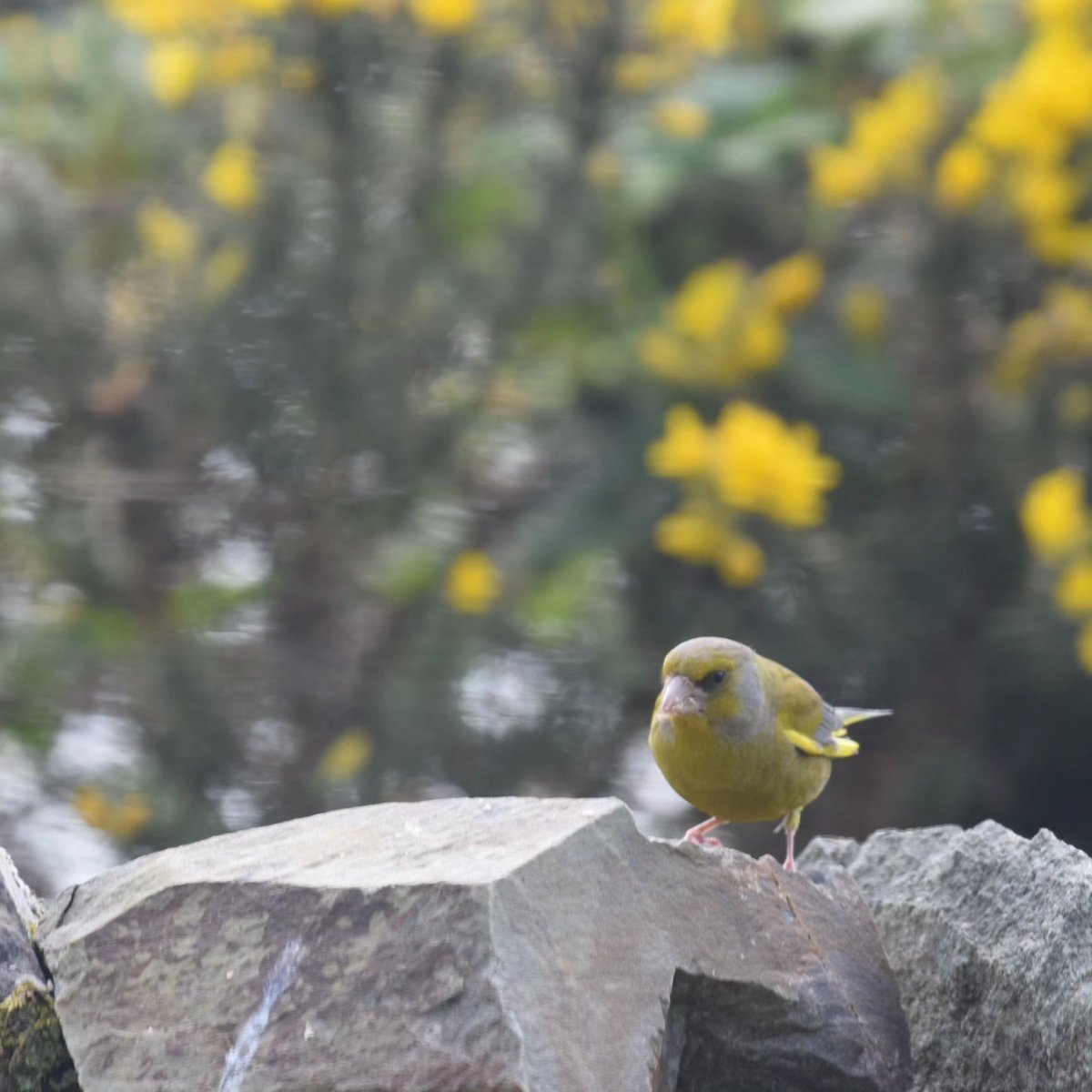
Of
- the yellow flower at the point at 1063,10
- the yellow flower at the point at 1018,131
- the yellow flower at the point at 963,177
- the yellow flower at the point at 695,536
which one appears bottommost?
the yellow flower at the point at 695,536

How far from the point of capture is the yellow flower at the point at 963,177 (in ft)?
15.5

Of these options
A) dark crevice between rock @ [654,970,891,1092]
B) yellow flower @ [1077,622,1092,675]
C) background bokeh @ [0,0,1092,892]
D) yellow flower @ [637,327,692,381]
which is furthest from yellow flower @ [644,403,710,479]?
dark crevice between rock @ [654,970,891,1092]

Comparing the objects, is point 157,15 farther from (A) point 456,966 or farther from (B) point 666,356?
(A) point 456,966

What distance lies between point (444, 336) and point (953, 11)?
1734mm

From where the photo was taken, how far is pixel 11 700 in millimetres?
4871

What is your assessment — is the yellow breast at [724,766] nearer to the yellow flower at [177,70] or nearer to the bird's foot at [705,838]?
the bird's foot at [705,838]

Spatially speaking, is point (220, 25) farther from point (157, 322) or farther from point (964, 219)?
point (964, 219)

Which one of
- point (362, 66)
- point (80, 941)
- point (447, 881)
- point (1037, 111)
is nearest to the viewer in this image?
point (447, 881)

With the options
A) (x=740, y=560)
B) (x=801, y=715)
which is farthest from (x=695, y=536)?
(x=801, y=715)

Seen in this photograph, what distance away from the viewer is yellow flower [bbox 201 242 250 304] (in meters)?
5.06

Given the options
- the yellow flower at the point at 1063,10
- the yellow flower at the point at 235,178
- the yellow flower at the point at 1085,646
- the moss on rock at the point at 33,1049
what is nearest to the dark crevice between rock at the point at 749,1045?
the moss on rock at the point at 33,1049

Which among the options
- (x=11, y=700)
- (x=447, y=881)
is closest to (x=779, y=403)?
(x=11, y=700)

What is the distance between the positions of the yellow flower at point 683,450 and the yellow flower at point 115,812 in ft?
5.38

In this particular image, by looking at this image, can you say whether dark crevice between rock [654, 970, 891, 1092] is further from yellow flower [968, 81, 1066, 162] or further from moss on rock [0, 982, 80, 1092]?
yellow flower [968, 81, 1066, 162]
